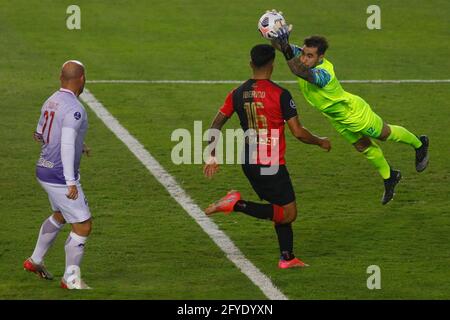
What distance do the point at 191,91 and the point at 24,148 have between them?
4787 millimetres

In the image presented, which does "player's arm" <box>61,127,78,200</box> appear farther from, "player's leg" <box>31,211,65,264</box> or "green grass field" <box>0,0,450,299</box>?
"green grass field" <box>0,0,450,299</box>

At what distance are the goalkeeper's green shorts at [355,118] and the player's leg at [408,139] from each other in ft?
0.37

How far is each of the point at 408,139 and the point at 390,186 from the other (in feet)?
2.03

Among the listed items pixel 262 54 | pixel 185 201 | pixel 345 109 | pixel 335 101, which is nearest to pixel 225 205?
pixel 262 54

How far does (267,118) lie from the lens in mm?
12523

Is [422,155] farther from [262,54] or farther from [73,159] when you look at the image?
[73,159]

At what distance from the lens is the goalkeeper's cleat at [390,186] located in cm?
1495

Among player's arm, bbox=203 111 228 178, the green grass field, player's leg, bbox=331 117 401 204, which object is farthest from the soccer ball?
the green grass field

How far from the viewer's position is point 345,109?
1473cm

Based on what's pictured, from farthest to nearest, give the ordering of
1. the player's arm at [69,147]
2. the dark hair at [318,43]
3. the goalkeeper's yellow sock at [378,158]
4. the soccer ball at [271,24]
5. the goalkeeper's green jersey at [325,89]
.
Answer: the goalkeeper's yellow sock at [378,158] → the goalkeeper's green jersey at [325,89] → the dark hair at [318,43] → the soccer ball at [271,24] → the player's arm at [69,147]

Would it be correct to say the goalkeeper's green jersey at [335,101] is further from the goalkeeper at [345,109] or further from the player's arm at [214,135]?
the player's arm at [214,135]

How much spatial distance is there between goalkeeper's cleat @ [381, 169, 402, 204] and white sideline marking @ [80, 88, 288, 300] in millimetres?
2051

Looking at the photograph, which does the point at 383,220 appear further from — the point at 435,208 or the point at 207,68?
the point at 207,68

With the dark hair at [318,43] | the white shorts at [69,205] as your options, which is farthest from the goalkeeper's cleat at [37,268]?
the dark hair at [318,43]
